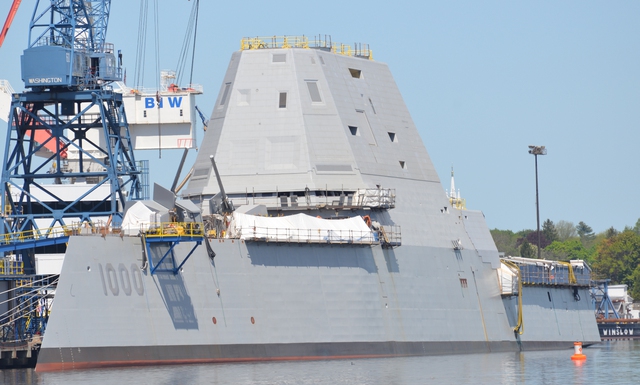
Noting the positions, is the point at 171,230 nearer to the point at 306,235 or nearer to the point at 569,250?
the point at 306,235

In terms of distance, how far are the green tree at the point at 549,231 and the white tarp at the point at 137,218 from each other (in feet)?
411

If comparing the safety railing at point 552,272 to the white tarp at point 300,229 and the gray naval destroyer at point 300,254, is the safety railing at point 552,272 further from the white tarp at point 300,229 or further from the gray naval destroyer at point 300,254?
the white tarp at point 300,229

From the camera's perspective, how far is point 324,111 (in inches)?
2699

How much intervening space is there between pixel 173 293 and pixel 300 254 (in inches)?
289

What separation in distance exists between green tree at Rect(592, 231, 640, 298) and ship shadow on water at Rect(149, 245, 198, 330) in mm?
100680

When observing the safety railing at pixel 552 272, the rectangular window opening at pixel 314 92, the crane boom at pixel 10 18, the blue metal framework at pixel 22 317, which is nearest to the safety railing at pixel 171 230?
the blue metal framework at pixel 22 317

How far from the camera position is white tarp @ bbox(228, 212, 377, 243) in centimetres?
6153

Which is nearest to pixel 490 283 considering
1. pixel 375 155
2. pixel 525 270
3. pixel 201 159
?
pixel 525 270

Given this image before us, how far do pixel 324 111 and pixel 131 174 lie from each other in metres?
12.1

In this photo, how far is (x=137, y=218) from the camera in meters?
59.2

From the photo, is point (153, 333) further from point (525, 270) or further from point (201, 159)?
point (525, 270)

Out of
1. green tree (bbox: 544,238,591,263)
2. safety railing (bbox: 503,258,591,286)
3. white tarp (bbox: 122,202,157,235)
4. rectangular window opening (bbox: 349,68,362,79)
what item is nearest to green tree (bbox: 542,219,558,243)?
green tree (bbox: 544,238,591,263)

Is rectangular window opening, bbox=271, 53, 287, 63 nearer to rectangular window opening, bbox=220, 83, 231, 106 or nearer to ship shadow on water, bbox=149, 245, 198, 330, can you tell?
rectangular window opening, bbox=220, 83, 231, 106

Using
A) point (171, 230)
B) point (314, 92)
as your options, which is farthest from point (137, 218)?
point (314, 92)
